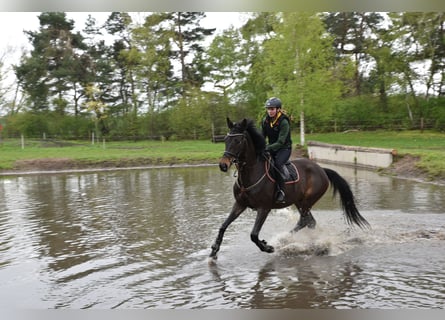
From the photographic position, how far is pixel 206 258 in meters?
6.04

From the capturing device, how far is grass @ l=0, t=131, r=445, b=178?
22922 mm

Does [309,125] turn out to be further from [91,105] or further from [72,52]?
[72,52]

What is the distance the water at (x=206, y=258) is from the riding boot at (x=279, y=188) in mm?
650

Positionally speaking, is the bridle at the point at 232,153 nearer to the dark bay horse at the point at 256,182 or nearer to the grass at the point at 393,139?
the dark bay horse at the point at 256,182

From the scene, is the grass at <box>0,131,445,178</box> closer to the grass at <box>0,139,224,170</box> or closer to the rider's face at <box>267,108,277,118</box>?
the grass at <box>0,139,224,170</box>

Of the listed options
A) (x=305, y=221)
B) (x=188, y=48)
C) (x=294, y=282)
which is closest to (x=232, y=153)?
(x=294, y=282)

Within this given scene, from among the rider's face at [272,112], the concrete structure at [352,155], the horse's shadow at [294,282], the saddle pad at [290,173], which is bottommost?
the horse's shadow at [294,282]

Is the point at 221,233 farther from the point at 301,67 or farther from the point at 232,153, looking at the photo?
the point at 301,67

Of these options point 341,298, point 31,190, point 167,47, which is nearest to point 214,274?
point 341,298

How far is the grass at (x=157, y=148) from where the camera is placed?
22.9m

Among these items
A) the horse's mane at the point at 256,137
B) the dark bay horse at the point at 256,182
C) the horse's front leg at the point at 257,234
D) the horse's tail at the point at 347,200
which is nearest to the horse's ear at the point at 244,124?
the dark bay horse at the point at 256,182

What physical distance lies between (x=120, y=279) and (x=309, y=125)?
22623 millimetres

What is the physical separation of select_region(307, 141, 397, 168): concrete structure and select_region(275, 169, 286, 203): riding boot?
38.6 feet

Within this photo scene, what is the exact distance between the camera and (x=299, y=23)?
23.4 metres
